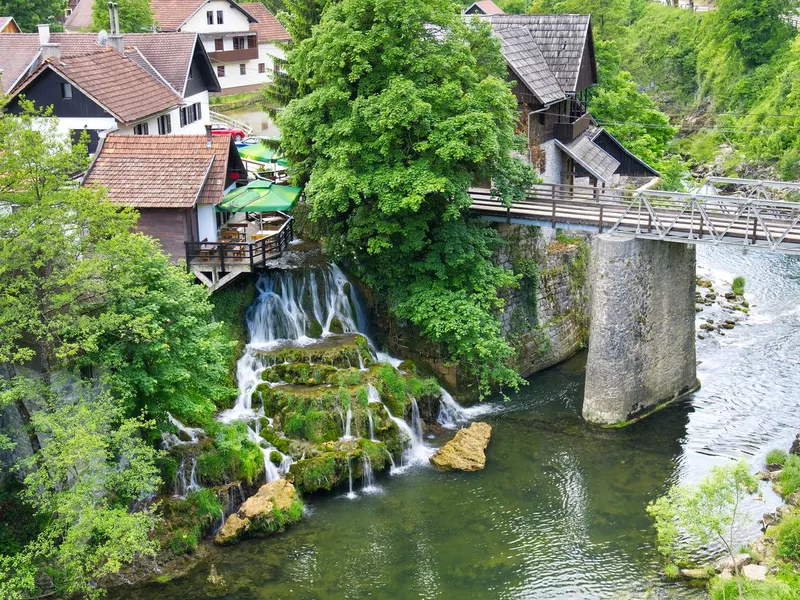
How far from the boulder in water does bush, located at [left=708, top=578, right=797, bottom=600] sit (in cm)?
952

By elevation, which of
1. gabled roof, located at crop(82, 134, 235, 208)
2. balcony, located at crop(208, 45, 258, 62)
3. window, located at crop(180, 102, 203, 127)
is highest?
balcony, located at crop(208, 45, 258, 62)

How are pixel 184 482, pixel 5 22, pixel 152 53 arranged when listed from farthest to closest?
pixel 5 22
pixel 152 53
pixel 184 482

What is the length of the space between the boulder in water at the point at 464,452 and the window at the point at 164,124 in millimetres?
21009

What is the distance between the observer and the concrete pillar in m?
34.5

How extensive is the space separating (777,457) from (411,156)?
16.4m

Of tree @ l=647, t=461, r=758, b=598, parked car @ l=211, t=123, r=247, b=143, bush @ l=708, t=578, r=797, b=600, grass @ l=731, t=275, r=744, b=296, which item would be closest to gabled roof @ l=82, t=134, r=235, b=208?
parked car @ l=211, t=123, r=247, b=143

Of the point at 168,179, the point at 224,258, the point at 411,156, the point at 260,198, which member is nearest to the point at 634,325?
the point at 411,156

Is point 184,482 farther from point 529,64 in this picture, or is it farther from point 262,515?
point 529,64

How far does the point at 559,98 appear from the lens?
45781 mm

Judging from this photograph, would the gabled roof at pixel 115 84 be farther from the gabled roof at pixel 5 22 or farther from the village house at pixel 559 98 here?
the gabled roof at pixel 5 22

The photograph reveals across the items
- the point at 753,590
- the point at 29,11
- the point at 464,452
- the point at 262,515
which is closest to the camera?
the point at 753,590

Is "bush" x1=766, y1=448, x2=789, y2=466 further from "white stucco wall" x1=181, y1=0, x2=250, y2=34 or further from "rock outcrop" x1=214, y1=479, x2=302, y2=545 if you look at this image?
"white stucco wall" x1=181, y1=0, x2=250, y2=34

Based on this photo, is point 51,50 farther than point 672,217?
Yes

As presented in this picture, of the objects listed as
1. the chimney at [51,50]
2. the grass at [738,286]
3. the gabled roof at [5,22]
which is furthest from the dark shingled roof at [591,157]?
the gabled roof at [5,22]
